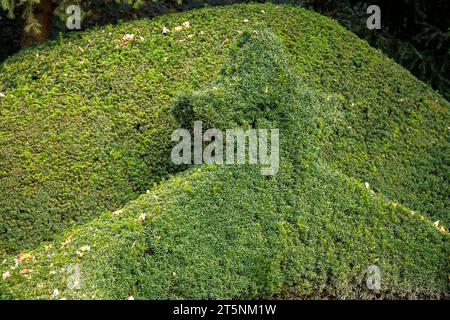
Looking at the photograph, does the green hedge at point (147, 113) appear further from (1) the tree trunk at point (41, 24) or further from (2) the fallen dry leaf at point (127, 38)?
(1) the tree trunk at point (41, 24)

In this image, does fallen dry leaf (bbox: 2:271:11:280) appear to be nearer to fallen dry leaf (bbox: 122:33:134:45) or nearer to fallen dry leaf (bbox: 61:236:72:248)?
fallen dry leaf (bbox: 61:236:72:248)

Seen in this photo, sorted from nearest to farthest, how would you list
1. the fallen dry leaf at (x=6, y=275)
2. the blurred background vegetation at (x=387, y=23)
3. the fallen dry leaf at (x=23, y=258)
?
the fallen dry leaf at (x=6, y=275) → the fallen dry leaf at (x=23, y=258) → the blurred background vegetation at (x=387, y=23)

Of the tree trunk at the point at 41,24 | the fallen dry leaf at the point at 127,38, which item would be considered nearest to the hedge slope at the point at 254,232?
the fallen dry leaf at the point at 127,38

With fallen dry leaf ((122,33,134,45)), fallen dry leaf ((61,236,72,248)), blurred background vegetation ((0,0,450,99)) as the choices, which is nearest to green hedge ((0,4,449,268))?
fallen dry leaf ((122,33,134,45))

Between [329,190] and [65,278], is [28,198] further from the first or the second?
[329,190]

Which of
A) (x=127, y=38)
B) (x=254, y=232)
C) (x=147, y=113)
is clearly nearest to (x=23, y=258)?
(x=254, y=232)

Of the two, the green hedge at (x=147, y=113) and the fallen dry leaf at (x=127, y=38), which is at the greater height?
the fallen dry leaf at (x=127, y=38)

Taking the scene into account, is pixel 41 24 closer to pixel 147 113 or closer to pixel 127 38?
Result: pixel 127 38
